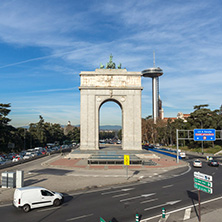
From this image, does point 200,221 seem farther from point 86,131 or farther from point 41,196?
point 86,131

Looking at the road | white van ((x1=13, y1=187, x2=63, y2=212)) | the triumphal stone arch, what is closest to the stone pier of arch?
the triumphal stone arch

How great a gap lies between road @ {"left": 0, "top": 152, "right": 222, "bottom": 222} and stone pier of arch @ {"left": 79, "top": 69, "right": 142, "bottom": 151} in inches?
1274

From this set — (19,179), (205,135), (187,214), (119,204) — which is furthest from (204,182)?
(205,135)

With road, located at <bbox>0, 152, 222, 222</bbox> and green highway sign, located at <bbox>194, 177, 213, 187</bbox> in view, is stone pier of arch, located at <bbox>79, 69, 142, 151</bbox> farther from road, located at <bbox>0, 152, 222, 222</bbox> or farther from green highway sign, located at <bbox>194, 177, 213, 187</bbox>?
green highway sign, located at <bbox>194, 177, 213, 187</bbox>

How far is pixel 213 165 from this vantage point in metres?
39.2

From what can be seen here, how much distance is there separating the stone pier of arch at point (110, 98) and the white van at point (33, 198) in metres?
39.3

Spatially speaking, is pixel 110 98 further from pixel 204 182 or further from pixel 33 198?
pixel 204 182

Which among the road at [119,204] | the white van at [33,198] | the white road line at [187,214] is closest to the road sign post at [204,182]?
the white road line at [187,214]

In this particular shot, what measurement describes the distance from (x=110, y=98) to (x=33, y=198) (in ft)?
140

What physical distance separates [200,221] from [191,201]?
17.3 feet

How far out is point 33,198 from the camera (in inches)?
602

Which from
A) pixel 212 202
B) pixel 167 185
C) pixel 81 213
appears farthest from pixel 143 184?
pixel 81 213

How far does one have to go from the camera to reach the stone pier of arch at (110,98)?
5553 centimetres

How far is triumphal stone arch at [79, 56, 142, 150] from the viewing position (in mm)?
55531
